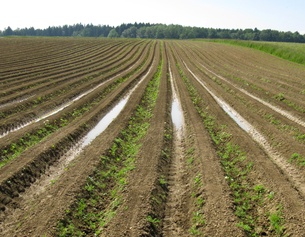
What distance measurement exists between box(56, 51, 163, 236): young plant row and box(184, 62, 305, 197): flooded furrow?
19.0 ft

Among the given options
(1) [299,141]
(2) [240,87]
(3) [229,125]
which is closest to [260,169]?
(1) [299,141]

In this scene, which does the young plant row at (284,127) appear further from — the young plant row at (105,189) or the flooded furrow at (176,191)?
the young plant row at (105,189)

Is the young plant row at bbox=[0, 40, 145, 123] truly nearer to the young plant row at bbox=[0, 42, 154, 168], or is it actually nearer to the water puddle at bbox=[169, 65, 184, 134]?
the young plant row at bbox=[0, 42, 154, 168]

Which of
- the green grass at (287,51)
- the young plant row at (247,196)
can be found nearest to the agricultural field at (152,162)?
the young plant row at (247,196)

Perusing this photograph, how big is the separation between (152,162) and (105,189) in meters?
2.46

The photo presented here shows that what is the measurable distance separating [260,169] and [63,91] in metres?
18.4

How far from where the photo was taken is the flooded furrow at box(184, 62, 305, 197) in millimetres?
11039

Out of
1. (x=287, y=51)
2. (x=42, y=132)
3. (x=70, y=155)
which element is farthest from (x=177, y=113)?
(x=287, y=51)

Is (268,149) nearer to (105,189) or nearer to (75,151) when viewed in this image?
(105,189)

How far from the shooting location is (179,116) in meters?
19.5

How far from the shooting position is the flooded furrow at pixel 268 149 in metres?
11.0

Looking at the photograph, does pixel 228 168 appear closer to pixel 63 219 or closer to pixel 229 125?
pixel 229 125

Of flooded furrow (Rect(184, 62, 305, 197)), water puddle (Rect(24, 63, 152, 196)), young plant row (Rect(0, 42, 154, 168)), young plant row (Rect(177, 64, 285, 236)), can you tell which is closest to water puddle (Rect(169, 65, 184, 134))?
young plant row (Rect(177, 64, 285, 236))

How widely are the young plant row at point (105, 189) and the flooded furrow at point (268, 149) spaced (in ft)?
19.0
